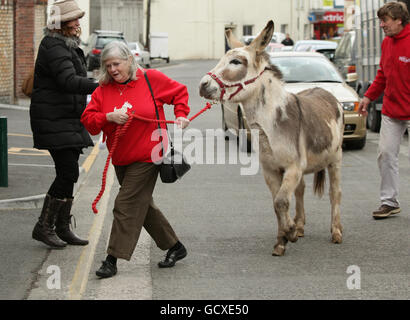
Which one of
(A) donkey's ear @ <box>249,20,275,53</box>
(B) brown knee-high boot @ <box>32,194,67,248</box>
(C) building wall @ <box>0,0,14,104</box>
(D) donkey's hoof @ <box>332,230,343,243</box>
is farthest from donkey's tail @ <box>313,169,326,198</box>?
(C) building wall @ <box>0,0,14,104</box>

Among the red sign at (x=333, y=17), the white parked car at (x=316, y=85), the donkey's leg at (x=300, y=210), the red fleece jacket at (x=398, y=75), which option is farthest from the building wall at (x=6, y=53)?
the red sign at (x=333, y=17)

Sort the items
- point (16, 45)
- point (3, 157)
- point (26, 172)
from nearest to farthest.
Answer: point (3, 157) < point (26, 172) < point (16, 45)

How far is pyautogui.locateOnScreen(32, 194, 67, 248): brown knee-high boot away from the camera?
7.69 metres

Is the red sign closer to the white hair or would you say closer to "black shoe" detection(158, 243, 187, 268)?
"black shoe" detection(158, 243, 187, 268)

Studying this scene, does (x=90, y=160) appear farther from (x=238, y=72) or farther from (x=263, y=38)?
(x=263, y=38)

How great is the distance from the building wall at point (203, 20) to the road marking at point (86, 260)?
60.9m

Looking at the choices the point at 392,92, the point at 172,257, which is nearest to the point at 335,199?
the point at 392,92

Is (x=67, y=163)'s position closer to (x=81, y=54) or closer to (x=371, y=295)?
(x=81, y=54)

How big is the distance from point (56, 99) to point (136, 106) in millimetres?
1237

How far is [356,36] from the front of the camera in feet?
69.6

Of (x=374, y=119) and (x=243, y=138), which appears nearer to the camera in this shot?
(x=243, y=138)

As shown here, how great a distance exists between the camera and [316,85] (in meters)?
15.8

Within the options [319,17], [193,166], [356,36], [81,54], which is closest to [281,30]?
[319,17]

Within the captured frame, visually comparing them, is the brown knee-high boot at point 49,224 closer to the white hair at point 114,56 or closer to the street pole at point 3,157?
the white hair at point 114,56
